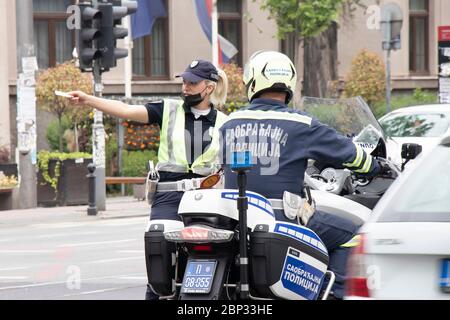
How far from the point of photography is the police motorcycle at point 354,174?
7.84 meters

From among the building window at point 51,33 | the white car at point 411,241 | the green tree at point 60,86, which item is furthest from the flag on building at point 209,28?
the white car at point 411,241

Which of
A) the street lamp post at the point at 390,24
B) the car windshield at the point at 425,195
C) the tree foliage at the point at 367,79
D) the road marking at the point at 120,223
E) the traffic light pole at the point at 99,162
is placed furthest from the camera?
the tree foliage at the point at 367,79

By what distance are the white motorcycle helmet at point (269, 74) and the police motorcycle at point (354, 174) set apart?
0.69 metres

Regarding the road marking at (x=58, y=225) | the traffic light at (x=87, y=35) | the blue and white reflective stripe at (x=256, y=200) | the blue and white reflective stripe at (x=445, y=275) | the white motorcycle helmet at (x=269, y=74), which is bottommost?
the road marking at (x=58, y=225)

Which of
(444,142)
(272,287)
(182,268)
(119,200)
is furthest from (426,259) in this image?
(119,200)

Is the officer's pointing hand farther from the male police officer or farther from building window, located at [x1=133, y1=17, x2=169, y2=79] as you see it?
building window, located at [x1=133, y1=17, x2=169, y2=79]

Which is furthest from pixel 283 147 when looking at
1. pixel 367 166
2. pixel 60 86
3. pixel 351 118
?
pixel 60 86

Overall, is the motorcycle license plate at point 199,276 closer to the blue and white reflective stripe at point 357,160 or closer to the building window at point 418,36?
the blue and white reflective stripe at point 357,160

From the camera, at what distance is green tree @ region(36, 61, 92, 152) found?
25484mm

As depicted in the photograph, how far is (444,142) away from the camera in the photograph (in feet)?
19.4

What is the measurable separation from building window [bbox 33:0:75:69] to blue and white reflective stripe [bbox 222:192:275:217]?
24.0 m

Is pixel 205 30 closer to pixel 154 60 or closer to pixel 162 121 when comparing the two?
pixel 154 60

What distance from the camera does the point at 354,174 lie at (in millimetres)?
8680
